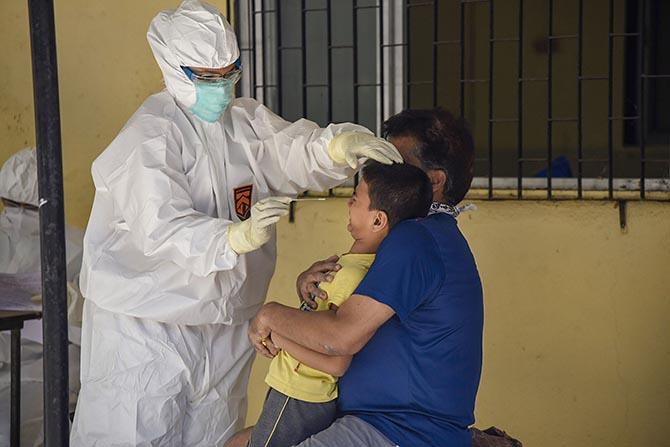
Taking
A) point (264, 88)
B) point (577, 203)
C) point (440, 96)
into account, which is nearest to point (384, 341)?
point (577, 203)

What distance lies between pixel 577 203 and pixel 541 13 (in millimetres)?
3363

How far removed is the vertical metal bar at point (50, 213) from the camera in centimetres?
173

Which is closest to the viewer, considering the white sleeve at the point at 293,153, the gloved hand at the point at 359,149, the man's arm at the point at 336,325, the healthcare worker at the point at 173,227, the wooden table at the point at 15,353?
the man's arm at the point at 336,325

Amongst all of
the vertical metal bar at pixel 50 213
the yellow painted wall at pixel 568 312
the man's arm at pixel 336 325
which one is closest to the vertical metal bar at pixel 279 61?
the yellow painted wall at pixel 568 312

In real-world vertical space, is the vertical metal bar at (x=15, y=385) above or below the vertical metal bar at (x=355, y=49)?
below

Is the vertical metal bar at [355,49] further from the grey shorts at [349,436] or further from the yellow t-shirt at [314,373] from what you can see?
the grey shorts at [349,436]

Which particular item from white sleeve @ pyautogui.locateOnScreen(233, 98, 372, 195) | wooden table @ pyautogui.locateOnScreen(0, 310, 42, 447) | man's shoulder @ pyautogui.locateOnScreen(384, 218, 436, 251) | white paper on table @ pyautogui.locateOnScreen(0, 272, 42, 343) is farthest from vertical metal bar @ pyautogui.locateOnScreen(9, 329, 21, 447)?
man's shoulder @ pyautogui.locateOnScreen(384, 218, 436, 251)

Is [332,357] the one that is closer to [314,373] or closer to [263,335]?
[314,373]

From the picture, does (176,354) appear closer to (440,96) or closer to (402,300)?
(402,300)

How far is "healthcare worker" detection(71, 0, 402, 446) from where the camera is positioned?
2.51 m

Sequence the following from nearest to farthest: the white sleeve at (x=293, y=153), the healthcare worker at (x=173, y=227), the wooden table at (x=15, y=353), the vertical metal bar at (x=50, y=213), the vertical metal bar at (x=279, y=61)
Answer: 1. the vertical metal bar at (x=50, y=213)
2. the healthcare worker at (x=173, y=227)
3. the white sleeve at (x=293, y=153)
4. the wooden table at (x=15, y=353)
5. the vertical metal bar at (x=279, y=61)

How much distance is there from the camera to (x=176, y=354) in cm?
263

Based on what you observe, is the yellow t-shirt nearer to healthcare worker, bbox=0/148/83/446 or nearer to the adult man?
the adult man

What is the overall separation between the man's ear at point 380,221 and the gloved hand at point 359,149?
112mm
